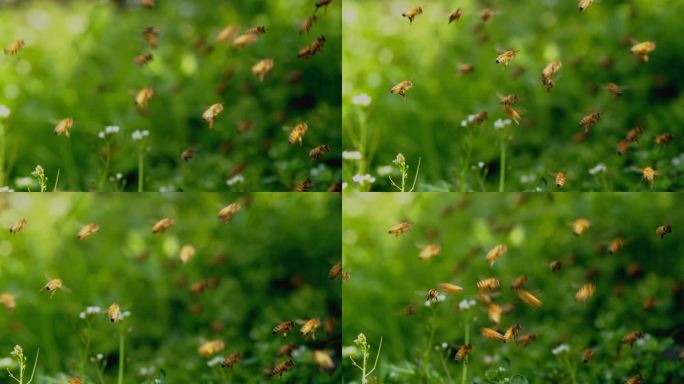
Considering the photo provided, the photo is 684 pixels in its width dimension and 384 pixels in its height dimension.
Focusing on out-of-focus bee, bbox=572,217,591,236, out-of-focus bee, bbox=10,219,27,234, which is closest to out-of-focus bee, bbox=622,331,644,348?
out-of-focus bee, bbox=572,217,591,236

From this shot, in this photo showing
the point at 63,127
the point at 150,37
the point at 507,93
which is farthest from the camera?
the point at 150,37

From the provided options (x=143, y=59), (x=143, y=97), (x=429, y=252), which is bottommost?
(x=429, y=252)

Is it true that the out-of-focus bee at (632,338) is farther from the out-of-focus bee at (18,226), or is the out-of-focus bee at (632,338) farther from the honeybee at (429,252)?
Result: the out-of-focus bee at (18,226)

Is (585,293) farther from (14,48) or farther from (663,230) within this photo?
(14,48)

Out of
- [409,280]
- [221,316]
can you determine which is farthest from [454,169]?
[221,316]

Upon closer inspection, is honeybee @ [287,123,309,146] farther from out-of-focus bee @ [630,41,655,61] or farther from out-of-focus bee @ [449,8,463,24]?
out-of-focus bee @ [630,41,655,61]

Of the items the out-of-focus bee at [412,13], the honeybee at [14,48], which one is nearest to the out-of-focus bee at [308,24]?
the out-of-focus bee at [412,13]

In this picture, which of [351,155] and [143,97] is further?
[143,97]

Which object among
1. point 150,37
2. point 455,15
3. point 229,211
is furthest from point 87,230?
point 455,15
